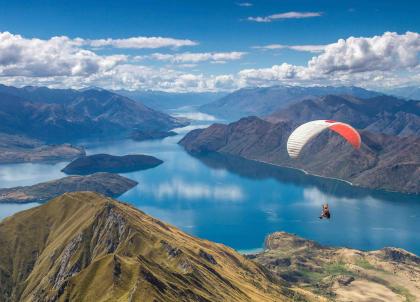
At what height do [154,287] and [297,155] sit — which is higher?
[297,155]

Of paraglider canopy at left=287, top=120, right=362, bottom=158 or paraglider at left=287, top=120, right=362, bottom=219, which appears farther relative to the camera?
paraglider canopy at left=287, top=120, right=362, bottom=158

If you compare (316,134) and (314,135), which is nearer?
(314,135)

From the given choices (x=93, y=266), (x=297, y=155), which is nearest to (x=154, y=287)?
(x=93, y=266)

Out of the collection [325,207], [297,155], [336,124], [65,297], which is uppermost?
[336,124]

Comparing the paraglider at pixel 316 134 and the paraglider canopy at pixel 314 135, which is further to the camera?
the paraglider canopy at pixel 314 135

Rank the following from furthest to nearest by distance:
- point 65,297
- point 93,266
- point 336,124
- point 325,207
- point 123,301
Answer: point 93,266 < point 65,297 < point 123,301 < point 336,124 < point 325,207

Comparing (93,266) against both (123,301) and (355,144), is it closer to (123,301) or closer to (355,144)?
(123,301)

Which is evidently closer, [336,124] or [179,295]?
[336,124]

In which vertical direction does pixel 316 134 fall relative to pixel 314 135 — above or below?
above
